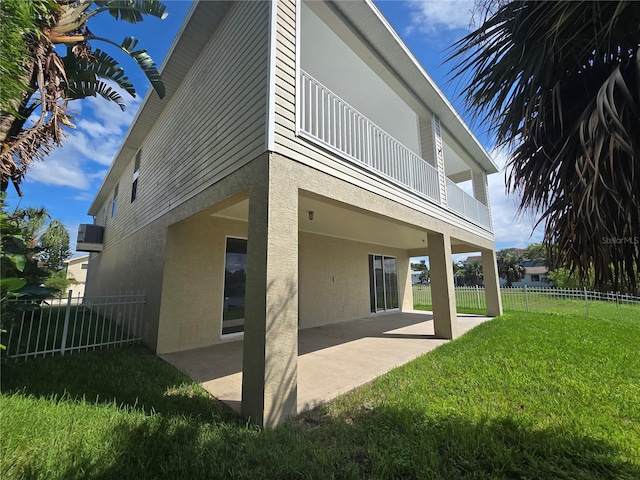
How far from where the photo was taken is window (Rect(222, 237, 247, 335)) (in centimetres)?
671

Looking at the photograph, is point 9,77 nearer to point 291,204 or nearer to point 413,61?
point 291,204

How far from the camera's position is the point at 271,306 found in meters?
3.04

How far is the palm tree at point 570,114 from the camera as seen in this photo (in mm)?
1660

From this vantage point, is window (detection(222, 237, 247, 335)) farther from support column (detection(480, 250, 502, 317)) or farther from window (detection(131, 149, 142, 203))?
support column (detection(480, 250, 502, 317))

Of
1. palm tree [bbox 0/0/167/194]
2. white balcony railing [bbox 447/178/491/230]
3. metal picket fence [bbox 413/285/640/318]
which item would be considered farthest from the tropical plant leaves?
metal picket fence [bbox 413/285/640/318]

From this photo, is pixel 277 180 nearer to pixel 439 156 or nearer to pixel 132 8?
pixel 132 8

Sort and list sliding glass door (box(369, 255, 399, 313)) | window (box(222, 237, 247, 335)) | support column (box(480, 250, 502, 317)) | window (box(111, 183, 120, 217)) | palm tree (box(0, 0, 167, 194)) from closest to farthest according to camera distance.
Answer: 1. palm tree (box(0, 0, 167, 194))
2. window (box(222, 237, 247, 335))
3. support column (box(480, 250, 502, 317))
4. sliding glass door (box(369, 255, 399, 313))
5. window (box(111, 183, 120, 217))

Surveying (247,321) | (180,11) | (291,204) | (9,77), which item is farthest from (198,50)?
(247,321)

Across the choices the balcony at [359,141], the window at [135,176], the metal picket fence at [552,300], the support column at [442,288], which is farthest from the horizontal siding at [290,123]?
the metal picket fence at [552,300]

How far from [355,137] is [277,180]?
Answer: 90.2 inches

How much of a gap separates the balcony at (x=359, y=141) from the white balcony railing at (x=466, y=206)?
1.82ft

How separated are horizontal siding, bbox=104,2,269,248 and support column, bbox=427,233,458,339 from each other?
5.49 metres

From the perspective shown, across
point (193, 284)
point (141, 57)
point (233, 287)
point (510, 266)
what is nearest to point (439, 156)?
point (233, 287)

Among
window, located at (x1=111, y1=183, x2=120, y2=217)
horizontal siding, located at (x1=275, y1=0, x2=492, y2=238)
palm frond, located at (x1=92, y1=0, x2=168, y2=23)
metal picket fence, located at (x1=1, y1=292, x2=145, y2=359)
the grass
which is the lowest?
the grass
